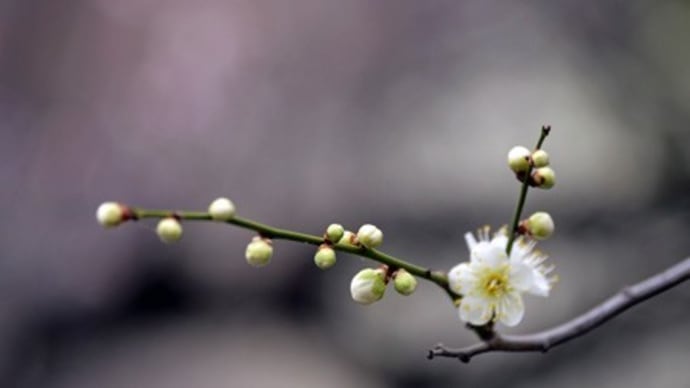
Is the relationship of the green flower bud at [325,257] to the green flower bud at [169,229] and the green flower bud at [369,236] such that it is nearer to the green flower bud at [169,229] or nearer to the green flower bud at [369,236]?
the green flower bud at [369,236]

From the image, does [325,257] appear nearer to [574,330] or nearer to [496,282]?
[496,282]

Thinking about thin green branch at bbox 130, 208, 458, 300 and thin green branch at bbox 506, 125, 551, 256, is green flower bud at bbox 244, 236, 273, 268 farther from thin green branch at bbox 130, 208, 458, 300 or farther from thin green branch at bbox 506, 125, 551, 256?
thin green branch at bbox 506, 125, 551, 256

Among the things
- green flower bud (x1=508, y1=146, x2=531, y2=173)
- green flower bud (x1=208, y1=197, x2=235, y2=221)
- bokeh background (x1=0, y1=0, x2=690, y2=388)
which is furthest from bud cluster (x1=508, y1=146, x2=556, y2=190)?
bokeh background (x1=0, y1=0, x2=690, y2=388)

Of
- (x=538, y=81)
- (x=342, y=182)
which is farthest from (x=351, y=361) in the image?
(x=538, y=81)

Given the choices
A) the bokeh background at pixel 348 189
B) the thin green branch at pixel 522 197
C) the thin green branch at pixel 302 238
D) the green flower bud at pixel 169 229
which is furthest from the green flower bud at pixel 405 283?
the bokeh background at pixel 348 189

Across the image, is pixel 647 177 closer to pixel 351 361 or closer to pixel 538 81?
pixel 538 81

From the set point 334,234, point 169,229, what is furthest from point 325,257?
point 169,229
